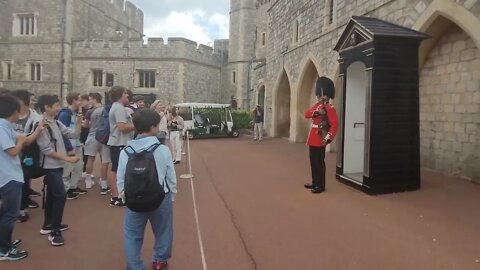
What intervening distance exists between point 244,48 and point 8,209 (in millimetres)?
27806

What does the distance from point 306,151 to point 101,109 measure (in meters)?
7.21

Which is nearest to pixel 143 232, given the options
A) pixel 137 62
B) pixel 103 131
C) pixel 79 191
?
pixel 103 131

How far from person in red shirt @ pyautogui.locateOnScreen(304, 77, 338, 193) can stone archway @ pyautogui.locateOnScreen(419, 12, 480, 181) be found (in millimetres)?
2439

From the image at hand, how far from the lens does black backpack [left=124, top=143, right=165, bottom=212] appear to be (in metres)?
2.79

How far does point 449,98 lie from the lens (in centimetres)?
713

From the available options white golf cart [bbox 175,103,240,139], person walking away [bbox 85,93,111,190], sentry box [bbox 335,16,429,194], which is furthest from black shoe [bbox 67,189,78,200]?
white golf cart [bbox 175,103,240,139]

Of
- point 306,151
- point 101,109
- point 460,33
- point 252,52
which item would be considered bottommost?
point 306,151

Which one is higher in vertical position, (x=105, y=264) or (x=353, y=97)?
(x=353, y=97)

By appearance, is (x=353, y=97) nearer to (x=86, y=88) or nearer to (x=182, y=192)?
(x=182, y=192)

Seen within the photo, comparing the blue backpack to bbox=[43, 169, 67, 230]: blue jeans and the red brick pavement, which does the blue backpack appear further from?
bbox=[43, 169, 67, 230]: blue jeans

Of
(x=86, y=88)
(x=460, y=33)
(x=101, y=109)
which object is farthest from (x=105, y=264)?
(x=86, y=88)

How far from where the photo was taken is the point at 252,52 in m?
30.0

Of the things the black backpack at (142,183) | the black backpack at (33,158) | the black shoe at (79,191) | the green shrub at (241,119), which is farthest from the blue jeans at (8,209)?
the green shrub at (241,119)

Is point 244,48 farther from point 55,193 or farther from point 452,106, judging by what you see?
point 55,193
